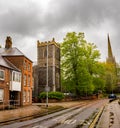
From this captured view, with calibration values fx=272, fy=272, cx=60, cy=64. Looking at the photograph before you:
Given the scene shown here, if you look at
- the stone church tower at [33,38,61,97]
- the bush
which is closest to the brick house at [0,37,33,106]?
the bush

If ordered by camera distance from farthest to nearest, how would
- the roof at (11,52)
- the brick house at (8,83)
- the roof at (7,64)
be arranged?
the roof at (11,52), the roof at (7,64), the brick house at (8,83)

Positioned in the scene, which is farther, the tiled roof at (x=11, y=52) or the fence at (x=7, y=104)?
the tiled roof at (x=11, y=52)

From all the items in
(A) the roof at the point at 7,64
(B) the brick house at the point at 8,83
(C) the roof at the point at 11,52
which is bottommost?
(B) the brick house at the point at 8,83

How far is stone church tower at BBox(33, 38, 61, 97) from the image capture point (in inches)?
3196

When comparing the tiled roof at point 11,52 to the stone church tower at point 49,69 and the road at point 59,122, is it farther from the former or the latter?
the stone church tower at point 49,69

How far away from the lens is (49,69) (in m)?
82.4

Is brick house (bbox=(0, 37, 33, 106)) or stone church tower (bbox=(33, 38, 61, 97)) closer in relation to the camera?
brick house (bbox=(0, 37, 33, 106))

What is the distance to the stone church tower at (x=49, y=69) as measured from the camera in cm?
8119

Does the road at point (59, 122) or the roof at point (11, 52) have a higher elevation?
Answer: the roof at point (11, 52)

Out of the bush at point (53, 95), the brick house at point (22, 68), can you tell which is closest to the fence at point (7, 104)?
the brick house at point (22, 68)

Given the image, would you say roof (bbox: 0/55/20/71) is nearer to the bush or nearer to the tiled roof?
the tiled roof

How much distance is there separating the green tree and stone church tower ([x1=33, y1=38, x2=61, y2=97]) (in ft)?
34.7

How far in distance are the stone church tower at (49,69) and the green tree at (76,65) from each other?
417 inches

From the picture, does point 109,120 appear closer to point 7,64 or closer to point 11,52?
point 7,64
